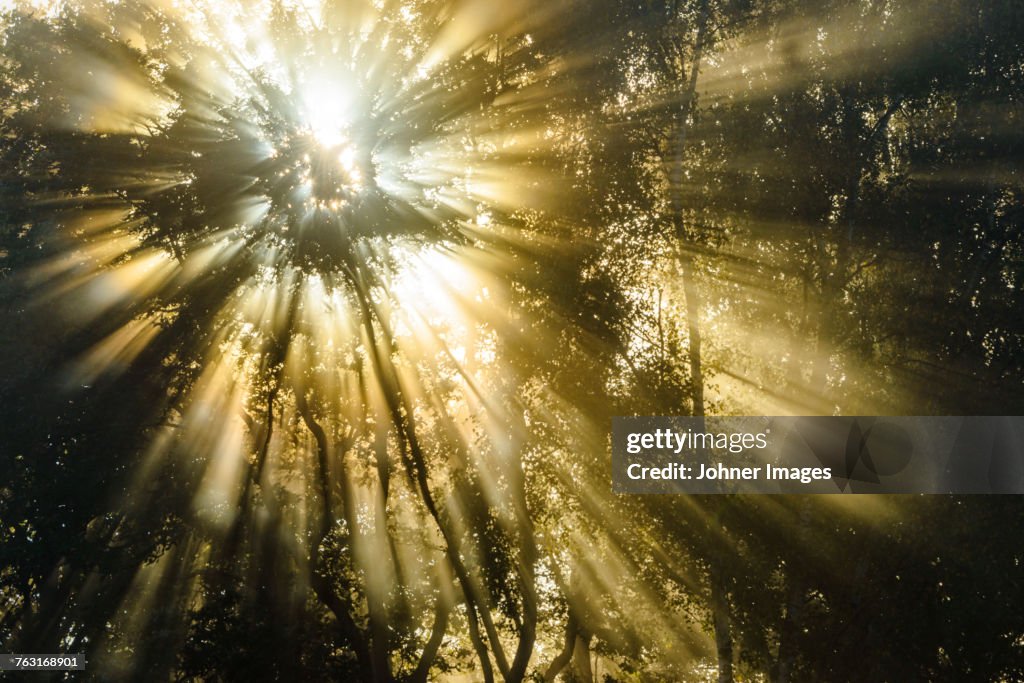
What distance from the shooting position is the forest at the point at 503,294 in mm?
15656

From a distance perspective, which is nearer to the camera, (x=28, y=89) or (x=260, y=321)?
(x=260, y=321)

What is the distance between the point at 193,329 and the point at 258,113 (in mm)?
5204

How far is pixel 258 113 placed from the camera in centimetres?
1627

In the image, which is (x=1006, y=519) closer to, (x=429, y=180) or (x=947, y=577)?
(x=947, y=577)

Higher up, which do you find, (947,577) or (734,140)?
(734,140)

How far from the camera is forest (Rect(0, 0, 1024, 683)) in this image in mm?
15656

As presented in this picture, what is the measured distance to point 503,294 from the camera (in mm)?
18672

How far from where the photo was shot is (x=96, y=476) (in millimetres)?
18047

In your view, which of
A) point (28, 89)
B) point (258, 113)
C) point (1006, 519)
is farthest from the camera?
point (28, 89)

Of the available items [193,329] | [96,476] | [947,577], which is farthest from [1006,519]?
[96,476]

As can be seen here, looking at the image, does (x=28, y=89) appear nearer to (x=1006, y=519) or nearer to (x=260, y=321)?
(x=260, y=321)

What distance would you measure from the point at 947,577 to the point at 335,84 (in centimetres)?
1559

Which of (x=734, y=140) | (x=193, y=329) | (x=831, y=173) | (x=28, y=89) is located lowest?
(x=193, y=329)

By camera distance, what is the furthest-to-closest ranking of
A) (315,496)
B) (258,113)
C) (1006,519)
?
(315,496), (258,113), (1006,519)
